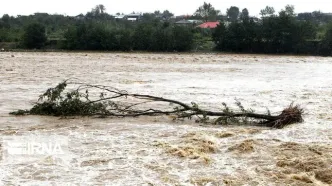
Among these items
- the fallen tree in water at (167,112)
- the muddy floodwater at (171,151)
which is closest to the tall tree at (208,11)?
the muddy floodwater at (171,151)

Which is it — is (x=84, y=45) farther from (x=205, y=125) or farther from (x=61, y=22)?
(x=205, y=125)

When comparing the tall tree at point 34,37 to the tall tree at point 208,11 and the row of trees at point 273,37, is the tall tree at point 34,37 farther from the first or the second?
Answer: the tall tree at point 208,11

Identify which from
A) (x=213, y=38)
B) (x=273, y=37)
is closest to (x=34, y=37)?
(x=213, y=38)

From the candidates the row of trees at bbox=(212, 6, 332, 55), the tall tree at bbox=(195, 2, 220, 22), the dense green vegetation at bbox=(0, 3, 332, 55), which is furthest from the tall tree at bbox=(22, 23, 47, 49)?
the tall tree at bbox=(195, 2, 220, 22)

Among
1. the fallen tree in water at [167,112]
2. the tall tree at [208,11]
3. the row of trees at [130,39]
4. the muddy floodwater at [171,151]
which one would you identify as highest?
the tall tree at [208,11]

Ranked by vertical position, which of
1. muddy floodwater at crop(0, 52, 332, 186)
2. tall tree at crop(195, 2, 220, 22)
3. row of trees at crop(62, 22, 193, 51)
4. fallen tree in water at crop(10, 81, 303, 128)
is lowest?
muddy floodwater at crop(0, 52, 332, 186)

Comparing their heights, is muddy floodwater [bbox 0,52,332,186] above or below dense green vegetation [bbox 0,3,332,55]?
below

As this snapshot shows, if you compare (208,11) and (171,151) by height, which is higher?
(208,11)

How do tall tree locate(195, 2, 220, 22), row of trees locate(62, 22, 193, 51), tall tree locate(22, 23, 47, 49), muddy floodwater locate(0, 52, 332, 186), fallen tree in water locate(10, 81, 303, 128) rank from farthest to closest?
1. tall tree locate(195, 2, 220, 22)
2. tall tree locate(22, 23, 47, 49)
3. row of trees locate(62, 22, 193, 51)
4. fallen tree in water locate(10, 81, 303, 128)
5. muddy floodwater locate(0, 52, 332, 186)

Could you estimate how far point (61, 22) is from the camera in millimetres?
95750

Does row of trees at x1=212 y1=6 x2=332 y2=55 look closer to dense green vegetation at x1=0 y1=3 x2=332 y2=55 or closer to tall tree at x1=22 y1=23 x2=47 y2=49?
dense green vegetation at x1=0 y1=3 x2=332 y2=55

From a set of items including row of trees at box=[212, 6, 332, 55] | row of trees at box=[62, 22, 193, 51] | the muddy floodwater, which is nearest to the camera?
the muddy floodwater

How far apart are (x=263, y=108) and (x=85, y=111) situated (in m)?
6.20

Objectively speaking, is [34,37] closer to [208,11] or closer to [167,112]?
[208,11]
